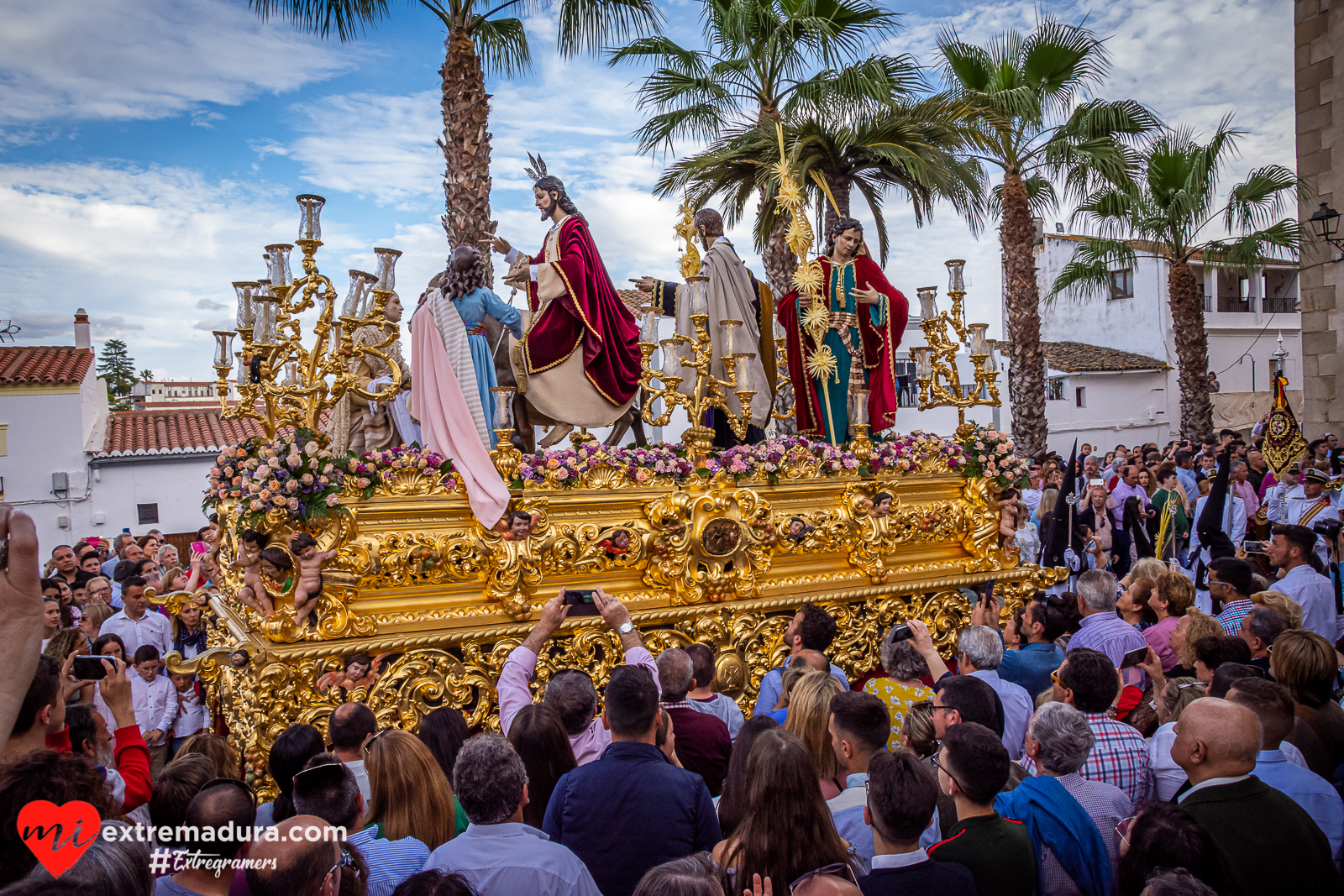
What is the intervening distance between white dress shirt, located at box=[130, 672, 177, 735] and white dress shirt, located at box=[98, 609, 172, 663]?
40 centimetres

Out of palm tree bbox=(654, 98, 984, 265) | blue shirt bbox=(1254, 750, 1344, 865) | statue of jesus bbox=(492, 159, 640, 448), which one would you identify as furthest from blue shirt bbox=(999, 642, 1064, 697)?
palm tree bbox=(654, 98, 984, 265)

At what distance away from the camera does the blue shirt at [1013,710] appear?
453 cm

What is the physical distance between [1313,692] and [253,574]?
6.03 meters

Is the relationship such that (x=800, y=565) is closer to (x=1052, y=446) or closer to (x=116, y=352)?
(x=1052, y=446)

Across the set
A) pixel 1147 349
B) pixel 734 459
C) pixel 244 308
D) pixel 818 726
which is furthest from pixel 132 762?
pixel 1147 349

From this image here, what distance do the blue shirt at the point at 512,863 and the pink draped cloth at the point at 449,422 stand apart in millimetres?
3822

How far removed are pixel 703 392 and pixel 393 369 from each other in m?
3.36

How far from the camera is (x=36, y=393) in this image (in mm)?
18422

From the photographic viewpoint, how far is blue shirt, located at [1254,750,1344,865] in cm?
342

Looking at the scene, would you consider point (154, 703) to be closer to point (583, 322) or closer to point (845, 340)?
point (583, 322)

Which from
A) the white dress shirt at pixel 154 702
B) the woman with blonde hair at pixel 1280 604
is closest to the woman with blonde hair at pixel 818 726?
the woman with blonde hair at pixel 1280 604

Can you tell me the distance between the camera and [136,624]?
6980 mm

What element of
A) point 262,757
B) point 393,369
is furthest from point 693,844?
point 393,369

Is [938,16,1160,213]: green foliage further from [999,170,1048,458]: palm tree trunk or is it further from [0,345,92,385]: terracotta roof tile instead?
[0,345,92,385]: terracotta roof tile
